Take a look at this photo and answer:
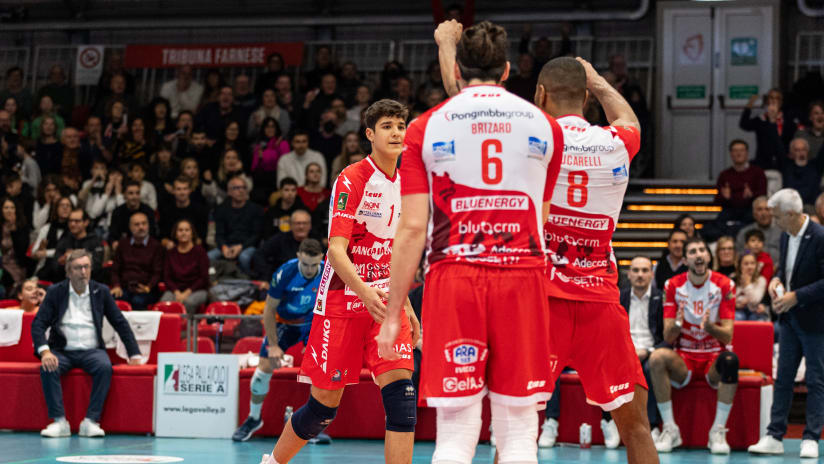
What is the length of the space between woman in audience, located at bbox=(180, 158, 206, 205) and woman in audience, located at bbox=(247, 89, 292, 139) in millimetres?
1627

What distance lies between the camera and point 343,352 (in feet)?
20.2

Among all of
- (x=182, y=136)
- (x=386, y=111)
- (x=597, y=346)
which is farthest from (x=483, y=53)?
(x=182, y=136)

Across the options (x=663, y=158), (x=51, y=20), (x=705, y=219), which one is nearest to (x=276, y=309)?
(x=705, y=219)

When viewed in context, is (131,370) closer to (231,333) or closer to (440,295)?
(231,333)

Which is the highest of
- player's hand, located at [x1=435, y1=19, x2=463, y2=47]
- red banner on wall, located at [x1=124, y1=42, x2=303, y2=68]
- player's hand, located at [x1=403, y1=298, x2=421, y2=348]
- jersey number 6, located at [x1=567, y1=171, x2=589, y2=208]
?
red banner on wall, located at [x1=124, y1=42, x2=303, y2=68]

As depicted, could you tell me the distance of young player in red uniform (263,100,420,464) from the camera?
6.09 metres

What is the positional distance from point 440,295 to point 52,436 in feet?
23.1

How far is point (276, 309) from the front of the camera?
9.48 metres

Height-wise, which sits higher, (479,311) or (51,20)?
(51,20)

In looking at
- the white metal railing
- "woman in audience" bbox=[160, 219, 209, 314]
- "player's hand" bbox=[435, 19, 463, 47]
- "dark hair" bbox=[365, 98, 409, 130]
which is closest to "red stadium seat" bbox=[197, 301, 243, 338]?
"woman in audience" bbox=[160, 219, 209, 314]

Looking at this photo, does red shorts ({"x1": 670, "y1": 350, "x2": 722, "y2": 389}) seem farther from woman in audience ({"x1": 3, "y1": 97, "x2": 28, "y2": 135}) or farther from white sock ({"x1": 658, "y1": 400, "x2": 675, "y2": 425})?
woman in audience ({"x1": 3, "y1": 97, "x2": 28, "y2": 135})

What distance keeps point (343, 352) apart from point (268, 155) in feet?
33.3

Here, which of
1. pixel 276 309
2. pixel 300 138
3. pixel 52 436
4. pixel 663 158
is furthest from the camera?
pixel 663 158

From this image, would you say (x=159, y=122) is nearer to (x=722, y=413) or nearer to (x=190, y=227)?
(x=190, y=227)
